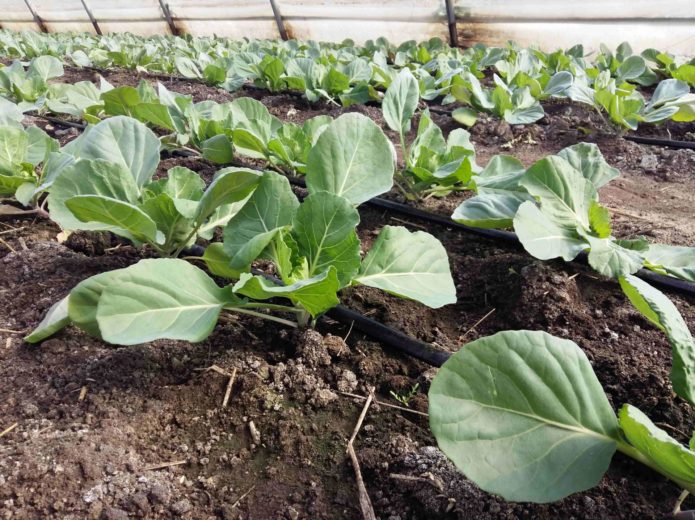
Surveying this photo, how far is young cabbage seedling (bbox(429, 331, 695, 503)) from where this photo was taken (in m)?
0.76

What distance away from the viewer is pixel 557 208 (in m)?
1.46

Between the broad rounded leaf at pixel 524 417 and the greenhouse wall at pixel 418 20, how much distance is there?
5223 millimetres

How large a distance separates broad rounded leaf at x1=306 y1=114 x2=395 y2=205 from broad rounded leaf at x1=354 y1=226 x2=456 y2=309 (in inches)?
6.4

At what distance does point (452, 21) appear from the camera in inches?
243

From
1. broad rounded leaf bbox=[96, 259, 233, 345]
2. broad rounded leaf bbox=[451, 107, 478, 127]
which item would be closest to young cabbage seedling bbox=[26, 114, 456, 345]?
broad rounded leaf bbox=[96, 259, 233, 345]

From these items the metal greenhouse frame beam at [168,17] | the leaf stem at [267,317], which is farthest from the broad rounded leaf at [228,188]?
the metal greenhouse frame beam at [168,17]

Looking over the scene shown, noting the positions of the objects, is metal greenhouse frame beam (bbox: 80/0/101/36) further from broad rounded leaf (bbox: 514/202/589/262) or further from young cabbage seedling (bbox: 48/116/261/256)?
broad rounded leaf (bbox: 514/202/589/262)

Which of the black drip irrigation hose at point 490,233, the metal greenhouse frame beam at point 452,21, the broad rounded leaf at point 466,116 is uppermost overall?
the black drip irrigation hose at point 490,233

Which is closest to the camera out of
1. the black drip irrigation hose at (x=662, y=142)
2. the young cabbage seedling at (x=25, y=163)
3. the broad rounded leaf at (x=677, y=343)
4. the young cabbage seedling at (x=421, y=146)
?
the broad rounded leaf at (x=677, y=343)

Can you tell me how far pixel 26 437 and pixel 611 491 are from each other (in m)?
1.11

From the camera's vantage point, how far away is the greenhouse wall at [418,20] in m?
4.88

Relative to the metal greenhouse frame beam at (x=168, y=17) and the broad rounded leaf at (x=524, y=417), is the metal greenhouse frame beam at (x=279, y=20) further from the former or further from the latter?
the broad rounded leaf at (x=524, y=417)

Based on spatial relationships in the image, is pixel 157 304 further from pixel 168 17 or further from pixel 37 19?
pixel 37 19

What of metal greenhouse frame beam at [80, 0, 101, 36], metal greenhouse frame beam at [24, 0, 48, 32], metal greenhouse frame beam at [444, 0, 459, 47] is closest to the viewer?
metal greenhouse frame beam at [444, 0, 459, 47]
